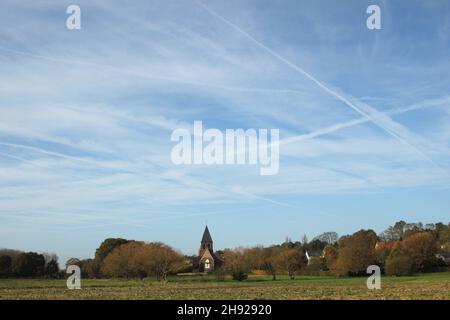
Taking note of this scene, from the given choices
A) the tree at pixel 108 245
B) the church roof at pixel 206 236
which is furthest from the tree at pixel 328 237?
the tree at pixel 108 245

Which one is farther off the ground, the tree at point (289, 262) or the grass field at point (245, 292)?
the grass field at point (245, 292)

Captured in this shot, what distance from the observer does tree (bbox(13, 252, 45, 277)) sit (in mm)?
89375

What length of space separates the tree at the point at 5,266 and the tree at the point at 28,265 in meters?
0.83

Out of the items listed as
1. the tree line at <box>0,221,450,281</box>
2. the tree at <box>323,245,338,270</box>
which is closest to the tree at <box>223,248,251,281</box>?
the tree line at <box>0,221,450,281</box>

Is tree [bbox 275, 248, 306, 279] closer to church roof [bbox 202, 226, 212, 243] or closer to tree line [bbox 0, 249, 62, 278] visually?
church roof [bbox 202, 226, 212, 243]

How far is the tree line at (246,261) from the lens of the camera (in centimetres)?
8288

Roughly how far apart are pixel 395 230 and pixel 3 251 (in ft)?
361

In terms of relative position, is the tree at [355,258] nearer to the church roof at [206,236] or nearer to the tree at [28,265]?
the church roof at [206,236]

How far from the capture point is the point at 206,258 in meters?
114

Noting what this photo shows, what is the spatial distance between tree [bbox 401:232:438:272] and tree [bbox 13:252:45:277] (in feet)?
214

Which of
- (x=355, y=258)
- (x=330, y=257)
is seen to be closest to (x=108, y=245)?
(x=330, y=257)

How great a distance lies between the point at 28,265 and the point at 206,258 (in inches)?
1519

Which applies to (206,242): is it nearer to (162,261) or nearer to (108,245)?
(108,245)
